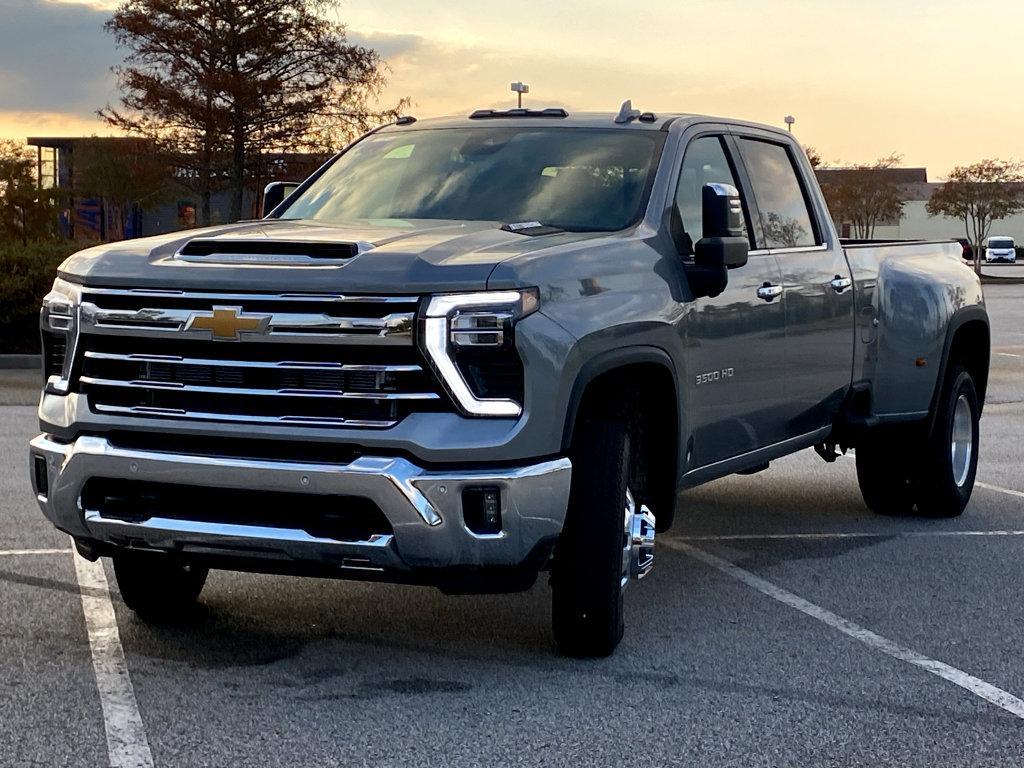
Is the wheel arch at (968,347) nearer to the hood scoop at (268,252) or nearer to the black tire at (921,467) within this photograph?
the black tire at (921,467)

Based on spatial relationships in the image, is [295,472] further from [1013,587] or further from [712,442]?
[1013,587]

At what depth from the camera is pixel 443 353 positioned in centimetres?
501

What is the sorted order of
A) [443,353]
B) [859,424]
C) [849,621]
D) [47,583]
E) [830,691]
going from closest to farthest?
1. [443,353]
2. [830,691]
3. [849,621]
4. [47,583]
5. [859,424]

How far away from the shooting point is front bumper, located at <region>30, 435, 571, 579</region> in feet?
16.4

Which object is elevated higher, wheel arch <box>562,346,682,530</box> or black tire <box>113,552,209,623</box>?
wheel arch <box>562,346,682,530</box>

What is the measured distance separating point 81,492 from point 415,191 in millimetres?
2111

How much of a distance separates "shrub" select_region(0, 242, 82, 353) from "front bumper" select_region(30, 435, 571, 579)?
14437mm

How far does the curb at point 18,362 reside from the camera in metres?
18.4

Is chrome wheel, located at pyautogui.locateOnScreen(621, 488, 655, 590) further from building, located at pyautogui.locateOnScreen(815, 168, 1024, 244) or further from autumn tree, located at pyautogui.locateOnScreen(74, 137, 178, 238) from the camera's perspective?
building, located at pyautogui.locateOnScreen(815, 168, 1024, 244)

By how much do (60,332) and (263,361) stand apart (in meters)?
0.90

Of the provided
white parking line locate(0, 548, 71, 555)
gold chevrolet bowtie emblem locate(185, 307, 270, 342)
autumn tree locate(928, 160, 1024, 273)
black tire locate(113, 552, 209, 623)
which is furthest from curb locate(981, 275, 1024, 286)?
gold chevrolet bowtie emblem locate(185, 307, 270, 342)

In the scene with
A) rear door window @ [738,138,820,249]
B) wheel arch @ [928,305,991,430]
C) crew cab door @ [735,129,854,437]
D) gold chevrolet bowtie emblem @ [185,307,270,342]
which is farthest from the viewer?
wheel arch @ [928,305,991,430]

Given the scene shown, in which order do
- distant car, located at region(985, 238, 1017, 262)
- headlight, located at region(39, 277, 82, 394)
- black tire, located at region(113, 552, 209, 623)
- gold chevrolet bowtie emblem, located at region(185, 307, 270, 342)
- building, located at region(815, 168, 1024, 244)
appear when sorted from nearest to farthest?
1. gold chevrolet bowtie emblem, located at region(185, 307, 270, 342)
2. headlight, located at region(39, 277, 82, 394)
3. black tire, located at region(113, 552, 209, 623)
4. distant car, located at region(985, 238, 1017, 262)
5. building, located at region(815, 168, 1024, 244)

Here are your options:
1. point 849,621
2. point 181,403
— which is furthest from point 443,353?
point 849,621
